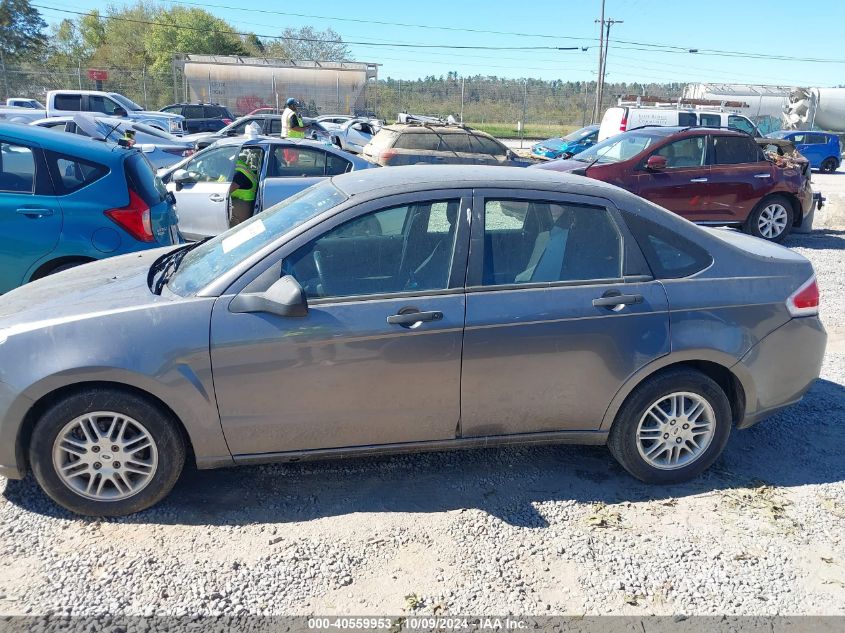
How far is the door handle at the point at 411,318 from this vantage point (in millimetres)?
3287

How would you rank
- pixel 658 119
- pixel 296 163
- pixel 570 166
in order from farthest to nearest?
pixel 658 119 → pixel 570 166 → pixel 296 163

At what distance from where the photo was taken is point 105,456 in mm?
3230

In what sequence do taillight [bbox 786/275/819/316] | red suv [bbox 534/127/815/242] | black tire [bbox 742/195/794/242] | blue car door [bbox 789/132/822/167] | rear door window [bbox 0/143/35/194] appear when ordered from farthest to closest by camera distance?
blue car door [bbox 789/132/822/167] → black tire [bbox 742/195/794/242] → red suv [bbox 534/127/815/242] → rear door window [bbox 0/143/35/194] → taillight [bbox 786/275/819/316]

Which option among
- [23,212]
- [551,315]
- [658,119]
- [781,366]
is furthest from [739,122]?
[23,212]

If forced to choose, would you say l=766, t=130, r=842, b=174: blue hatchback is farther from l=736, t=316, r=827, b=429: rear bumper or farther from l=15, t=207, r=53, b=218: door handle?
l=15, t=207, r=53, b=218: door handle

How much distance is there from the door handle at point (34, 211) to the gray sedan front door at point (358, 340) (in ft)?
9.88

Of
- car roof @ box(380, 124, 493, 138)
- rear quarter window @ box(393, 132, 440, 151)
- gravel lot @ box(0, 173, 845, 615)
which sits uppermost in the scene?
car roof @ box(380, 124, 493, 138)

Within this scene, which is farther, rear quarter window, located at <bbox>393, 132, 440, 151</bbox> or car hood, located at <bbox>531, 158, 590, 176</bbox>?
rear quarter window, located at <bbox>393, 132, 440, 151</bbox>

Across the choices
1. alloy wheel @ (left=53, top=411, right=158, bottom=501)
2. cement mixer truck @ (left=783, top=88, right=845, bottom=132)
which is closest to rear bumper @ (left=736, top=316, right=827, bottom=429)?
alloy wheel @ (left=53, top=411, right=158, bottom=501)

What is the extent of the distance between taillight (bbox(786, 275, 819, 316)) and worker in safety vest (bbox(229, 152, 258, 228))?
19.8 ft

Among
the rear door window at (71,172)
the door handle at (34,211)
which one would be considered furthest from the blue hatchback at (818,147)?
the door handle at (34,211)

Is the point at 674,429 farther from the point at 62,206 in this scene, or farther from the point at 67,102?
the point at 67,102

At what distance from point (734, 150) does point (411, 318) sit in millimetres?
9193

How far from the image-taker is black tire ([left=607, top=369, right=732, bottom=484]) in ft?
12.0
